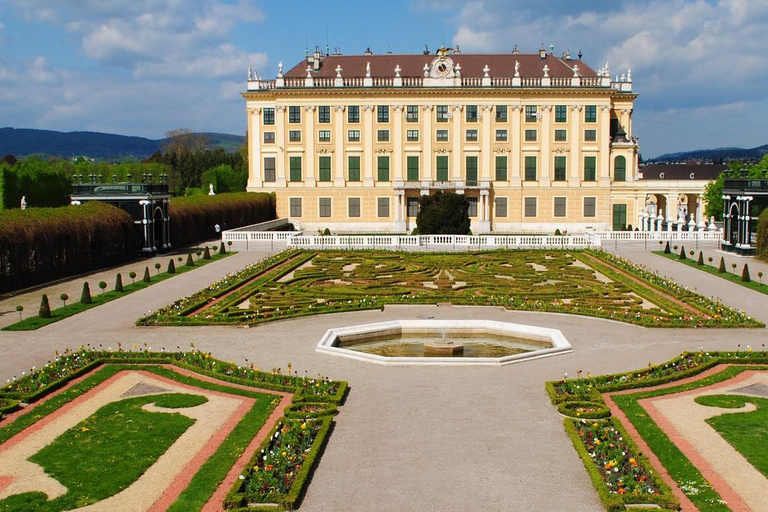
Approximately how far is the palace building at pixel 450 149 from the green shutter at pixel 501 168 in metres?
0.14

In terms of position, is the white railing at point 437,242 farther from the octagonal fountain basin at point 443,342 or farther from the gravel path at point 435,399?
the octagonal fountain basin at point 443,342

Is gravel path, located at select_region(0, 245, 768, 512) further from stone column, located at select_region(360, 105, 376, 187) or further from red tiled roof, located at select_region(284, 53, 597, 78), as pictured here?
red tiled roof, located at select_region(284, 53, 597, 78)

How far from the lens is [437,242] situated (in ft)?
182

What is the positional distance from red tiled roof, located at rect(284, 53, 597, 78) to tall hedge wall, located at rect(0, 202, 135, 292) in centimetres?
3791

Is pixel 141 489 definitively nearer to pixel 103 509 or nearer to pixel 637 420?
pixel 103 509

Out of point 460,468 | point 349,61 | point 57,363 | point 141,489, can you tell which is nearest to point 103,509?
point 141,489

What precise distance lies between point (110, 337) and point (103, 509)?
541 inches

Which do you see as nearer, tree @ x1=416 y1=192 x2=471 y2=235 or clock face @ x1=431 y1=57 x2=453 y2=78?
tree @ x1=416 y1=192 x2=471 y2=235

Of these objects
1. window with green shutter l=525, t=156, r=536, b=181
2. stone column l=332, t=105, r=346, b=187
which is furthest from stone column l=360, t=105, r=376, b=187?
window with green shutter l=525, t=156, r=536, b=181

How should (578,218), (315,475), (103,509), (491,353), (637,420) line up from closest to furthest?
1. (103,509)
2. (315,475)
3. (637,420)
4. (491,353)
5. (578,218)

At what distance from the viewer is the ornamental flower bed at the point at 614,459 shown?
13414 millimetres

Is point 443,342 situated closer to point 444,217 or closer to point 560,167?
point 444,217

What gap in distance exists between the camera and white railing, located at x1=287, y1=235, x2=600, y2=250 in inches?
2157

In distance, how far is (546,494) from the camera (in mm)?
13422
